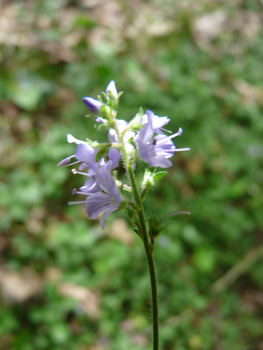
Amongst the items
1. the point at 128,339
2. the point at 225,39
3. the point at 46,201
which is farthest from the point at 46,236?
the point at 225,39

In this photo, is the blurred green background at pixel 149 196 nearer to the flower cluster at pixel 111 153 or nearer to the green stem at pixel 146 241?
the green stem at pixel 146 241

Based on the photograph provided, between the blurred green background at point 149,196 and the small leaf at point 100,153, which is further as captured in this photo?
the blurred green background at point 149,196

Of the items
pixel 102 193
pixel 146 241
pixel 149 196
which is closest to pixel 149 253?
pixel 146 241

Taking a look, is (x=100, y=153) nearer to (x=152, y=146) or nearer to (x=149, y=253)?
(x=152, y=146)

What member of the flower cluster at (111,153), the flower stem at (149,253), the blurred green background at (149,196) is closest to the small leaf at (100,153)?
the flower cluster at (111,153)

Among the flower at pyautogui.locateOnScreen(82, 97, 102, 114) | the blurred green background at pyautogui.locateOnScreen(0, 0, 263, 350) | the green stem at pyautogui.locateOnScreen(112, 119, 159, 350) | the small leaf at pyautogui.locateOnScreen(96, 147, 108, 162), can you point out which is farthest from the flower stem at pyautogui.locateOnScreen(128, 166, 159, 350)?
the blurred green background at pyautogui.locateOnScreen(0, 0, 263, 350)

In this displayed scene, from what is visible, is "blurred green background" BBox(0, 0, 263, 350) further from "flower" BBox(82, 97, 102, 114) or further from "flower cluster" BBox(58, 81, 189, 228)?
"flower" BBox(82, 97, 102, 114)

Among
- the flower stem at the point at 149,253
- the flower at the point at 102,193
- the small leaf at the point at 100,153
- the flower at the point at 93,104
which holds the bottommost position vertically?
the flower stem at the point at 149,253
